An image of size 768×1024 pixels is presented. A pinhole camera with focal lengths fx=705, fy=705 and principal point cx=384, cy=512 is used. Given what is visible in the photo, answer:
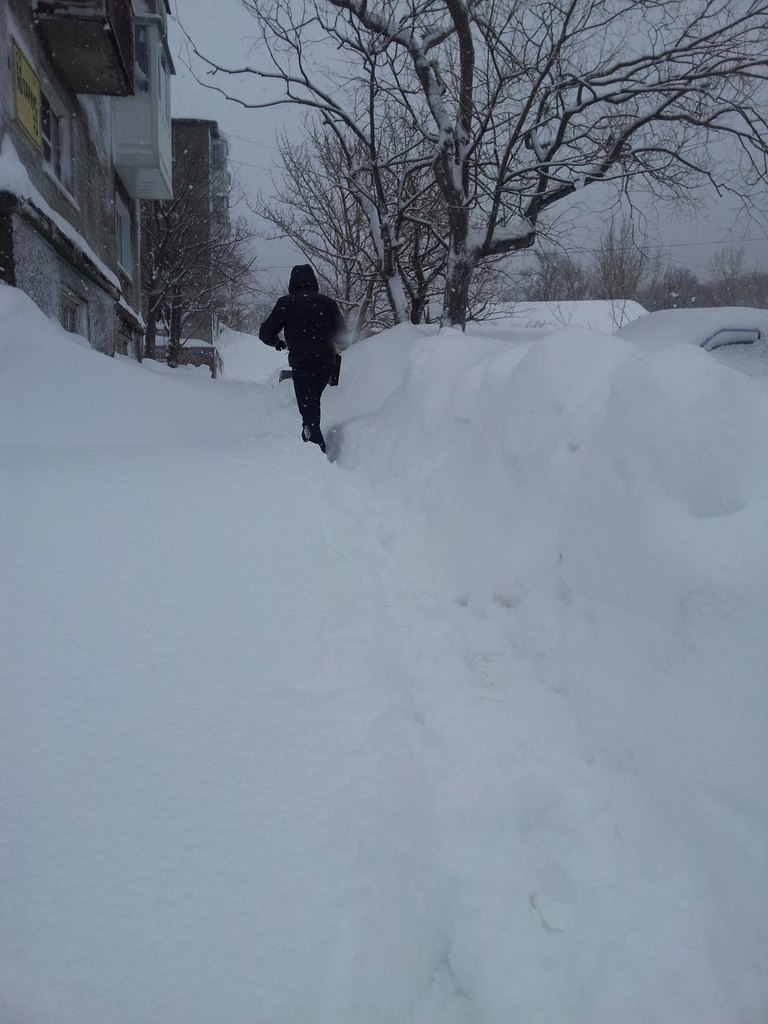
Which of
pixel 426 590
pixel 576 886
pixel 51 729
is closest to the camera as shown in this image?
pixel 576 886

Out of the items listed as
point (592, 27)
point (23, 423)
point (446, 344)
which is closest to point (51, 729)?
point (446, 344)

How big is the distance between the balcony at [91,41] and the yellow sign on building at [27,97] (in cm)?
78

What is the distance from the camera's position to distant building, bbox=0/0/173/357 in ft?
25.7

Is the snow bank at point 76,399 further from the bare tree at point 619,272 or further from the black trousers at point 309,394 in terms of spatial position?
the bare tree at point 619,272

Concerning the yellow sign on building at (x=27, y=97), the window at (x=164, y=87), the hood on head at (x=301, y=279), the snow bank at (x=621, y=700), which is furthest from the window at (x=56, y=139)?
the snow bank at (x=621, y=700)

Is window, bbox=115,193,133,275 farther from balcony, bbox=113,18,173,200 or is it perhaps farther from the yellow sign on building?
the yellow sign on building

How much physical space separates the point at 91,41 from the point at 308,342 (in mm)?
6417

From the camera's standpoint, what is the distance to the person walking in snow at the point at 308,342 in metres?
6.34

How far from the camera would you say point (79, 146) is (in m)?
11.3

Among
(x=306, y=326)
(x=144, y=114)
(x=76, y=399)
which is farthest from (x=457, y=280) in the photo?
(x=144, y=114)

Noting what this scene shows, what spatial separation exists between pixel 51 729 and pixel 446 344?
397 cm

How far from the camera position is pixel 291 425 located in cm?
785

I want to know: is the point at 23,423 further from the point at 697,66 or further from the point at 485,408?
the point at 697,66

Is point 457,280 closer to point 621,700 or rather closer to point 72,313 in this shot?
point 72,313
